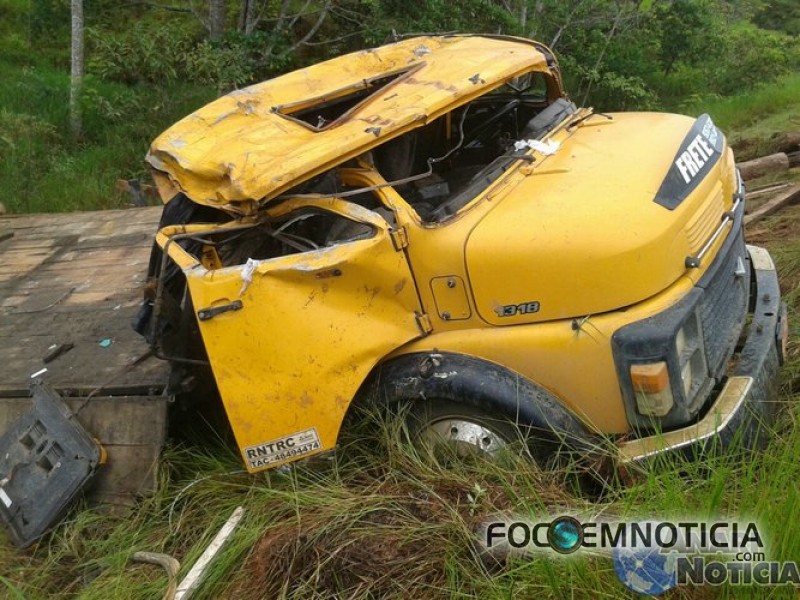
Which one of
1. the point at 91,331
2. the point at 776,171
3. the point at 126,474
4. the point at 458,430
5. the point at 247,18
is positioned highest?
the point at 247,18

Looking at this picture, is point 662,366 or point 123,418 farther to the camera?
point 123,418

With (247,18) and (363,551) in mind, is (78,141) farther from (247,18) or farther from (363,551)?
(363,551)

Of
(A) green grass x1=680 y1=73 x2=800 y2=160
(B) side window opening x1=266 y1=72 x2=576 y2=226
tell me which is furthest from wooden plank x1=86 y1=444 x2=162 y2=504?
(A) green grass x1=680 y1=73 x2=800 y2=160

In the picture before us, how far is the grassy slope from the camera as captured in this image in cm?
248

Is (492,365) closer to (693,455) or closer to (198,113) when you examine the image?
(693,455)

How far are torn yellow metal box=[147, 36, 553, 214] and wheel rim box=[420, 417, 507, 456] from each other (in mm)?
1160

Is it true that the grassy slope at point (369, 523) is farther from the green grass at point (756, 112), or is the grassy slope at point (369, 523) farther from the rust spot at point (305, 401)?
the green grass at point (756, 112)

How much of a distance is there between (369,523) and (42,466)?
1654 mm

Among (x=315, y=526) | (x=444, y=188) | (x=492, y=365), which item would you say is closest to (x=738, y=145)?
(x=444, y=188)

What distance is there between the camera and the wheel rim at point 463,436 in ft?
10.1

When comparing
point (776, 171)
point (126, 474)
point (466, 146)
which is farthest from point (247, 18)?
point (126, 474)

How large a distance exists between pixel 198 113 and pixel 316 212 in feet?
3.57

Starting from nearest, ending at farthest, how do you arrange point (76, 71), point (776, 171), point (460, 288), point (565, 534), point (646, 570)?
point (646, 570) < point (565, 534) < point (460, 288) < point (776, 171) < point (76, 71)

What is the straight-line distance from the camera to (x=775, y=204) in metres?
5.79
